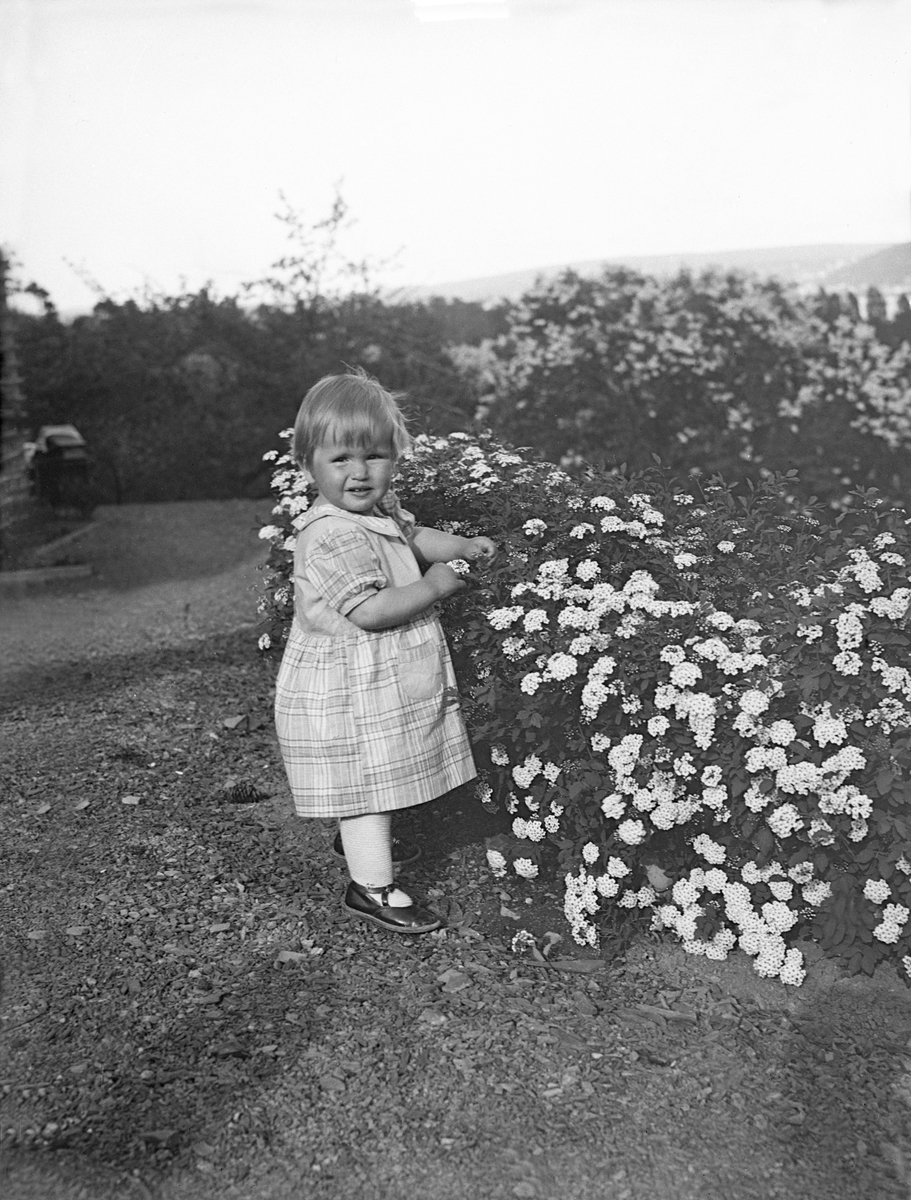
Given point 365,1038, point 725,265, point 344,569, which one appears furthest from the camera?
point 725,265

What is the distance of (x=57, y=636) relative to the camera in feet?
18.8

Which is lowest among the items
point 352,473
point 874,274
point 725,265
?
point 352,473

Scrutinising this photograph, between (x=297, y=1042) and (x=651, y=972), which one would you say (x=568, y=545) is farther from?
(x=297, y=1042)

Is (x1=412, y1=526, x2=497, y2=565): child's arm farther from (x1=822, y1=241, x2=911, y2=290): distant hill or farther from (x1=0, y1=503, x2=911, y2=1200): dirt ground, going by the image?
(x1=822, y1=241, x2=911, y2=290): distant hill

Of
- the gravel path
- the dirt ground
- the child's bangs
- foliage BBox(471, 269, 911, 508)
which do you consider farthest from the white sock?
foliage BBox(471, 269, 911, 508)

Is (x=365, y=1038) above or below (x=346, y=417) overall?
below

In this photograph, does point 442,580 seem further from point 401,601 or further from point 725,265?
point 725,265

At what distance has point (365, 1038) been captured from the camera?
2.33 metres

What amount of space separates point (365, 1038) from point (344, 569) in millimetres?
977

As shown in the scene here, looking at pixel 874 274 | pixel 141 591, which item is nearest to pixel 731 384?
pixel 874 274

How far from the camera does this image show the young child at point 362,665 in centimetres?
267

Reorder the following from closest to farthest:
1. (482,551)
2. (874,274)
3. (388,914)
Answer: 1. (388,914)
2. (482,551)
3. (874,274)

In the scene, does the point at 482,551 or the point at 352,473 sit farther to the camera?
the point at 482,551

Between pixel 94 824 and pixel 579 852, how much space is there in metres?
1.43
